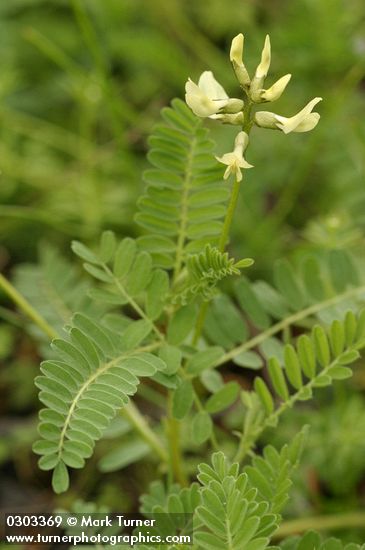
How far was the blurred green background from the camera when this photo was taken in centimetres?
183

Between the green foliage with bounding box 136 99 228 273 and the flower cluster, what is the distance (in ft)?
0.87

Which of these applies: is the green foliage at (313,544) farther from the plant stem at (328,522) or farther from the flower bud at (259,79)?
the flower bud at (259,79)

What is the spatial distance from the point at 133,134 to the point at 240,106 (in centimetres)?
133

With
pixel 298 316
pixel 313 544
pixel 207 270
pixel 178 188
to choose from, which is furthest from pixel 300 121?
pixel 313 544

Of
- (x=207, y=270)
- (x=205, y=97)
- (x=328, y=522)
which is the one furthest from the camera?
(x=328, y=522)

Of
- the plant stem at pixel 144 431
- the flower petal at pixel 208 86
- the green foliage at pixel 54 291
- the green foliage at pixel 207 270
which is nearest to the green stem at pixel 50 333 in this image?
the plant stem at pixel 144 431

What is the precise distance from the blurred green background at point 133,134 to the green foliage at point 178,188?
388mm

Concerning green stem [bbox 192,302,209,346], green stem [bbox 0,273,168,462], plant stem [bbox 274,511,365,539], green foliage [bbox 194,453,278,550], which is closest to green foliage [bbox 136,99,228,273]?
green stem [bbox 192,302,209,346]

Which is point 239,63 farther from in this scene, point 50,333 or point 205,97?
point 50,333

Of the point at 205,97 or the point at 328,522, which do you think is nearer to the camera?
the point at 205,97

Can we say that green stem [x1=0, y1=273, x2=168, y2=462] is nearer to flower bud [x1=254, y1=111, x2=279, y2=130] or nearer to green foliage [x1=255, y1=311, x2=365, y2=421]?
green foliage [x1=255, y1=311, x2=365, y2=421]

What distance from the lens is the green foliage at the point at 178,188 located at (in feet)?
4.06

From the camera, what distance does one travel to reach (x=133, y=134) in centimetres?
226

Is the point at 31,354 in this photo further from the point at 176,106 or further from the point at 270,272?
the point at 176,106
